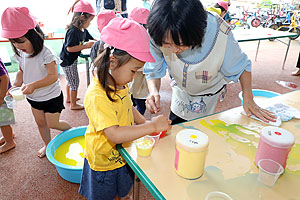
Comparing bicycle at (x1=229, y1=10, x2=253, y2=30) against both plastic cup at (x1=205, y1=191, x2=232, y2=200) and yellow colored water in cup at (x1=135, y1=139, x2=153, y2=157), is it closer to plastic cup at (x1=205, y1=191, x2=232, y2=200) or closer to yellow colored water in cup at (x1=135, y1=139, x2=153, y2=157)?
yellow colored water in cup at (x1=135, y1=139, x2=153, y2=157)

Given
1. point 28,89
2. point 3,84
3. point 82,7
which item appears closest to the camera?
point 28,89

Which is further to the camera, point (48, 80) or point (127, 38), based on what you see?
point (48, 80)

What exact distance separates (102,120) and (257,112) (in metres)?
0.81

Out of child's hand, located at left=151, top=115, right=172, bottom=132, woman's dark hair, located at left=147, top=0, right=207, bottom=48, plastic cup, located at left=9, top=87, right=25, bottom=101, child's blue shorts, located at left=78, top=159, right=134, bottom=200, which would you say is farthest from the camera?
plastic cup, located at left=9, top=87, right=25, bottom=101

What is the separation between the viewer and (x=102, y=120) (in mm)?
864

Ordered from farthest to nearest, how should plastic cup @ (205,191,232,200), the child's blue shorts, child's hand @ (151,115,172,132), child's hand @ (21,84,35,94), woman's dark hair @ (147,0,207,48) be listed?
child's hand @ (21,84,35,94), the child's blue shorts, child's hand @ (151,115,172,132), woman's dark hair @ (147,0,207,48), plastic cup @ (205,191,232,200)

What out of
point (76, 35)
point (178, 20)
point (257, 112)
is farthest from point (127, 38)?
point (76, 35)

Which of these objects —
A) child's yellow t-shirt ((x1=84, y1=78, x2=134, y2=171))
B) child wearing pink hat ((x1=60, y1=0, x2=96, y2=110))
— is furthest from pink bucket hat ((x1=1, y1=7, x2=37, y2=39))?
child wearing pink hat ((x1=60, y1=0, x2=96, y2=110))

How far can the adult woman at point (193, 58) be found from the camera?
0.82 meters

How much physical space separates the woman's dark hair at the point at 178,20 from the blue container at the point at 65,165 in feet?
3.83

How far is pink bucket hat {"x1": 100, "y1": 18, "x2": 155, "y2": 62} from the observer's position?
2.83ft

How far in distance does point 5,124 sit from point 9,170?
1.24 ft

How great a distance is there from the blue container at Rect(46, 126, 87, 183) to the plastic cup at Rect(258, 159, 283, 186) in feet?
3.94

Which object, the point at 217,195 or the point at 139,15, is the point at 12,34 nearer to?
the point at 139,15
